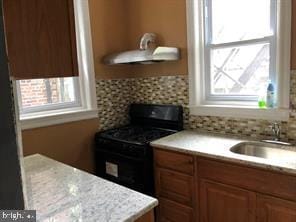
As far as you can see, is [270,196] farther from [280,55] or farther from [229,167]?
[280,55]

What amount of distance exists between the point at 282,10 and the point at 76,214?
198 centimetres

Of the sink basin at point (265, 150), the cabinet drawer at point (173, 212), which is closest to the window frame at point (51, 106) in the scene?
the cabinet drawer at point (173, 212)

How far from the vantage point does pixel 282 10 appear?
196 centimetres

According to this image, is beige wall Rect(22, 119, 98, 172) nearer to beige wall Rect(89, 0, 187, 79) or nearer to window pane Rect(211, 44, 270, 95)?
beige wall Rect(89, 0, 187, 79)

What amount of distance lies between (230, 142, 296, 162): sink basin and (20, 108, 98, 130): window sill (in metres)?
1.47

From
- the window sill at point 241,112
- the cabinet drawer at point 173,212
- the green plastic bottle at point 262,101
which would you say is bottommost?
the cabinet drawer at point 173,212

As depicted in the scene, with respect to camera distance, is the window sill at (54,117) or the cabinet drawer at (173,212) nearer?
the cabinet drawer at (173,212)

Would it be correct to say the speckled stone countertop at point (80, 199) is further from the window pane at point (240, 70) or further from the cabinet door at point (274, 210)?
the window pane at point (240, 70)

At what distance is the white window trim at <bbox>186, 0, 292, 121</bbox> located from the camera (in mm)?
1976

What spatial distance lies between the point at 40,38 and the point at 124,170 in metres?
1.83

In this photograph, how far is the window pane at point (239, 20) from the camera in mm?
2182

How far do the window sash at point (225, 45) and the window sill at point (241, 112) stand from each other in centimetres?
15

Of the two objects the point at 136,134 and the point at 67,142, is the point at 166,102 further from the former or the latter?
the point at 67,142

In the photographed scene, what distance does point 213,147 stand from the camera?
2.01 meters
